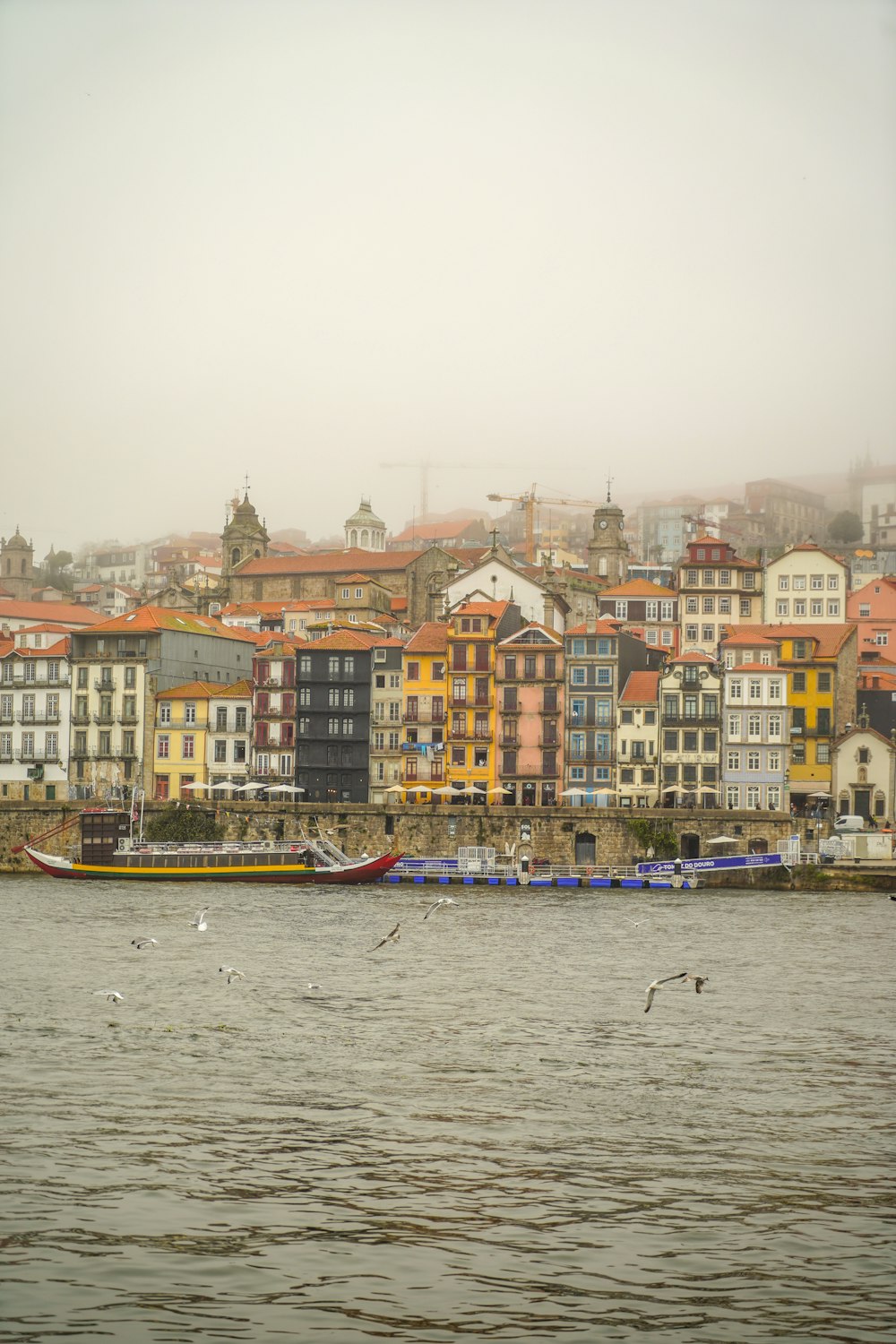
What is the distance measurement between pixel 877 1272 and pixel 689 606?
317 ft

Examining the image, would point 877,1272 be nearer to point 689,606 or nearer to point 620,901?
point 620,901

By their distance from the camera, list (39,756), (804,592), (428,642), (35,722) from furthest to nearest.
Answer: (804,592)
(35,722)
(39,756)
(428,642)

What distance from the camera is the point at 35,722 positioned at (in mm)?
108938

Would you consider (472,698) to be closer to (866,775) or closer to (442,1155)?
(866,775)

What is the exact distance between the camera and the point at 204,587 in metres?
160

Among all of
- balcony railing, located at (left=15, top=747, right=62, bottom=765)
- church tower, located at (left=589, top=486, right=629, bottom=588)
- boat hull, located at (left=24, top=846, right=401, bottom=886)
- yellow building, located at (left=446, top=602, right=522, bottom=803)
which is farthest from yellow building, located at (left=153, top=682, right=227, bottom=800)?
church tower, located at (left=589, top=486, right=629, bottom=588)

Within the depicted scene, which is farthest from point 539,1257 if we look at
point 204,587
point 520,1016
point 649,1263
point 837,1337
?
point 204,587

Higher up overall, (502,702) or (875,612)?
(875,612)

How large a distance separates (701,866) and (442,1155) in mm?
61579

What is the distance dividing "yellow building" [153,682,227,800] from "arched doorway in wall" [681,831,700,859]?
32290mm

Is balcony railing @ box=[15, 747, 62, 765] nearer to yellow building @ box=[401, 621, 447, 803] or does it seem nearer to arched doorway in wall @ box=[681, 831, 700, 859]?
yellow building @ box=[401, 621, 447, 803]

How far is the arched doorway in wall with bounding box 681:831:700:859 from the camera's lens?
89375mm

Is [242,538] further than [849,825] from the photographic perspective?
Yes

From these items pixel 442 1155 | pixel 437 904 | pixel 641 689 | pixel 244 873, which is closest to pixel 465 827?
pixel 244 873
